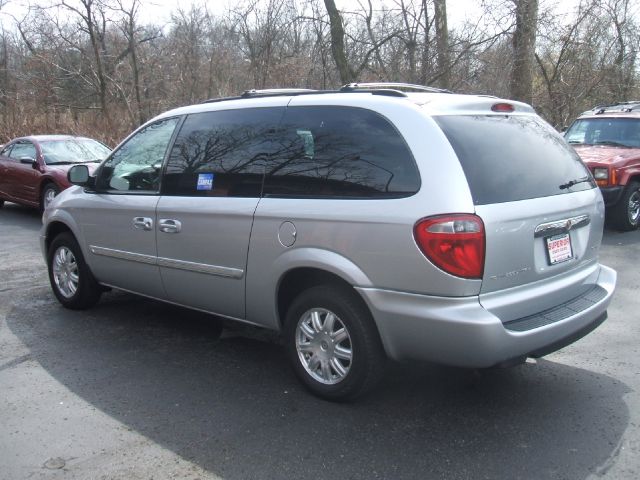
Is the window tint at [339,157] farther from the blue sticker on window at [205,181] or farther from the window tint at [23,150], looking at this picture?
the window tint at [23,150]

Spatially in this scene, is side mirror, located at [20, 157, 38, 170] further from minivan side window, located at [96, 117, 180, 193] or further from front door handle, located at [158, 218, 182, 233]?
front door handle, located at [158, 218, 182, 233]

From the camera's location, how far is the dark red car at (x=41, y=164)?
11203 mm

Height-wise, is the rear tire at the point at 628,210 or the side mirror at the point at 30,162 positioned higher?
the side mirror at the point at 30,162

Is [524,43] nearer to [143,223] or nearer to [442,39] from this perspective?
[442,39]

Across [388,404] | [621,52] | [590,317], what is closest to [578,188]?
[590,317]

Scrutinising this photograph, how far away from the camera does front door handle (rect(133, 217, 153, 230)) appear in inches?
187

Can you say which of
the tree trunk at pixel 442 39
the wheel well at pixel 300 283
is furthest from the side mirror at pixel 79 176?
the tree trunk at pixel 442 39

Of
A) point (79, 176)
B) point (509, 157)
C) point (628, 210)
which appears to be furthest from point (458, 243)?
point (628, 210)

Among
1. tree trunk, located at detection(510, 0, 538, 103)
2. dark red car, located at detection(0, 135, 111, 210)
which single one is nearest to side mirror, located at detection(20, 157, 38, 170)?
dark red car, located at detection(0, 135, 111, 210)

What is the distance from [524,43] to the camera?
577 inches

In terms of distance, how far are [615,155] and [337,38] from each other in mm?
7916

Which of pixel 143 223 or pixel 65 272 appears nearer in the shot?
pixel 143 223

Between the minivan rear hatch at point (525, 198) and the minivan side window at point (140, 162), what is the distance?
2.31 meters

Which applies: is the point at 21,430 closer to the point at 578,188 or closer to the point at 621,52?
the point at 578,188
